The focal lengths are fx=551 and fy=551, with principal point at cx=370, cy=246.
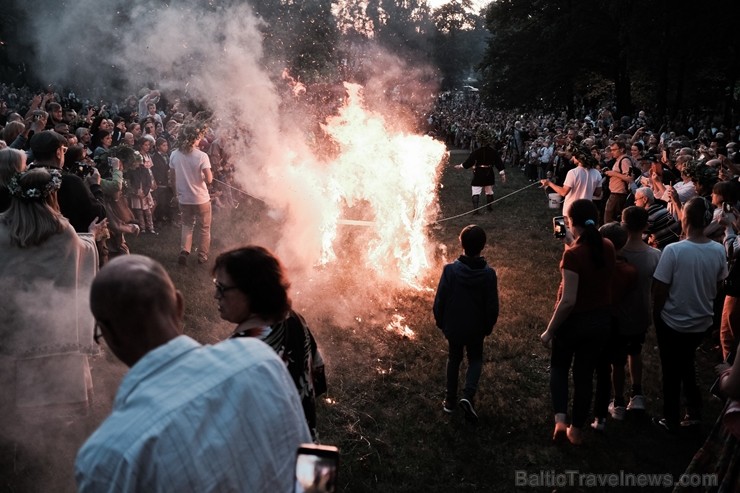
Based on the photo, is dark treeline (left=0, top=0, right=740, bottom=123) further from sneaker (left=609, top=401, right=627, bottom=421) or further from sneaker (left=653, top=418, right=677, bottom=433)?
sneaker (left=653, top=418, right=677, bottom=433)

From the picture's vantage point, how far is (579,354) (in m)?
4.87

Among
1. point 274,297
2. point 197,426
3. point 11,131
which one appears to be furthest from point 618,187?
point 197,426

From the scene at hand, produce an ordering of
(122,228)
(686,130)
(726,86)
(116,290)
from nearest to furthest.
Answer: (116,290) → (122,228) → (686,130) → (726,86)

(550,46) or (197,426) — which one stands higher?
(550,46)

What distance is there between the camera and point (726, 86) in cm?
3212

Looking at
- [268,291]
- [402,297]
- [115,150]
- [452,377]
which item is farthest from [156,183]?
[268,291]

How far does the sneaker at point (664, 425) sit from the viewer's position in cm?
520

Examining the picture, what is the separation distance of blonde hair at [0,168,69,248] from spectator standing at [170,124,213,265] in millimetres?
4886

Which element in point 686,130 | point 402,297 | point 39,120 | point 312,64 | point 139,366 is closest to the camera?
point 139,366

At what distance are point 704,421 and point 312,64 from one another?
16103mm

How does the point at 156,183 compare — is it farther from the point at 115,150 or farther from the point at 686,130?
the point at 686,130

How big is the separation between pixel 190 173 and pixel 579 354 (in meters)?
6.60

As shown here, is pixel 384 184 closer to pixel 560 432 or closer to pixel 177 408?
pixel 560 432

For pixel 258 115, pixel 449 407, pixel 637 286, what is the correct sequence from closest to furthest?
pixel 637 286, pixel 449 407, pixel 258 115
